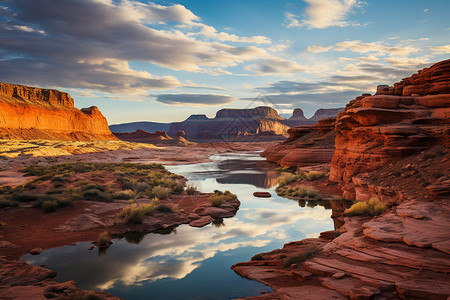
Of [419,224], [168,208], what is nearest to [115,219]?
[168,208]

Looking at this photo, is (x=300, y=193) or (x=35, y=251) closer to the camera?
(x=35, y=251)

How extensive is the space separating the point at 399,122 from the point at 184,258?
15484mm

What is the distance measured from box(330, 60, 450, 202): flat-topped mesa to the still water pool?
6.12 metres

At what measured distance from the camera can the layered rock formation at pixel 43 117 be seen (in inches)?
2746

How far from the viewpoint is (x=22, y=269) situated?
7488 millimetres

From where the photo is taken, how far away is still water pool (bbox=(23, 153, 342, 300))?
7.43 meters

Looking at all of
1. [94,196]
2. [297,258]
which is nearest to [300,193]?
[297,258]

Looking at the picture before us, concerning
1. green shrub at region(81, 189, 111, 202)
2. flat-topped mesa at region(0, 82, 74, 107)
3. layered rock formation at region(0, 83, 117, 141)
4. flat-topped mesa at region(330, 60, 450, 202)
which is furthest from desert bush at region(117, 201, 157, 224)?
flat-topped mesa at region(0, 82, 74, 107)

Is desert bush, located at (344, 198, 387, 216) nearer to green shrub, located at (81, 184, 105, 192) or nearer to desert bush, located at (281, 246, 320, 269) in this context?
desert bush, located at (281, 246, 320, 269)

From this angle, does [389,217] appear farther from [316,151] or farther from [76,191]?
[316,151]

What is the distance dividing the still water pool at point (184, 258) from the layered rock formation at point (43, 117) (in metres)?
70.9

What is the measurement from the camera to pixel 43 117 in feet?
261

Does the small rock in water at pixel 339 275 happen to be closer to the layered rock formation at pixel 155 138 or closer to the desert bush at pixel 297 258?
the desert bush at pixel 297 258

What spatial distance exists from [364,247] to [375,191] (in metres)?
8.23
